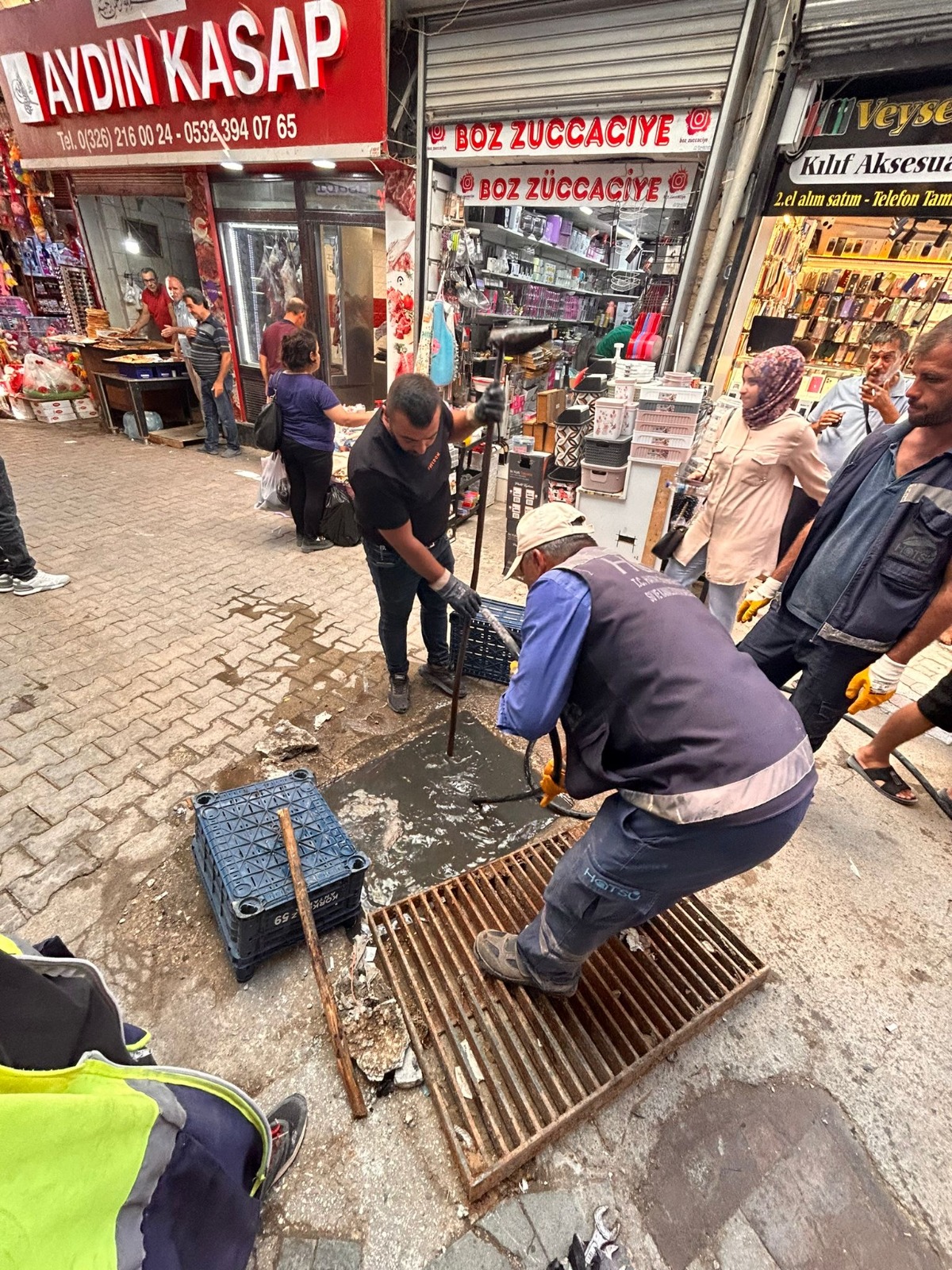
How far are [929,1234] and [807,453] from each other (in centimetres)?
341

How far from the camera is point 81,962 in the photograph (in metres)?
1.07

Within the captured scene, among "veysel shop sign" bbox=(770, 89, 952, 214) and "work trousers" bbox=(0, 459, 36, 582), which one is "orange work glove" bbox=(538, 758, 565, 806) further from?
"veysel shop sign" bbox=(770, 89, 952, 214)

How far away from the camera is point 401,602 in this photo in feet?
10.9

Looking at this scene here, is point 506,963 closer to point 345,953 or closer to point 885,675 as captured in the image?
point 345,953

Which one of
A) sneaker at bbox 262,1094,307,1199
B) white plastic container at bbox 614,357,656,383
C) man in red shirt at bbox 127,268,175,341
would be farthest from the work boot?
man in red shirt at bbox 127,268,175,341

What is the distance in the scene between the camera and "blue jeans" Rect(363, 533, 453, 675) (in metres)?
3.17

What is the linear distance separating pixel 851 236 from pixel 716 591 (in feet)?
17.2

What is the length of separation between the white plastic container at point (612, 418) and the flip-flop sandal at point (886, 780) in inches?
122

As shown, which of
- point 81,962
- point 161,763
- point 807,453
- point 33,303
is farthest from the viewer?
point 33,303

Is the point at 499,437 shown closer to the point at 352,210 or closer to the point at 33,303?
the point at 352,210

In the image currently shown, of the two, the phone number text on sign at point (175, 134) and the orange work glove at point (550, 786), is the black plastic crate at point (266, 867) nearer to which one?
the orange work glove at point (550, 786)

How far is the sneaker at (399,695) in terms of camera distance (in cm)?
354

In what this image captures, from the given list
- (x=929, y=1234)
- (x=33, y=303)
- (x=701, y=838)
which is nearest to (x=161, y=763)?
(x=701, y=838)

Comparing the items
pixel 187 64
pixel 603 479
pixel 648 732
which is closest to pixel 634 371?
pixel 603 479
